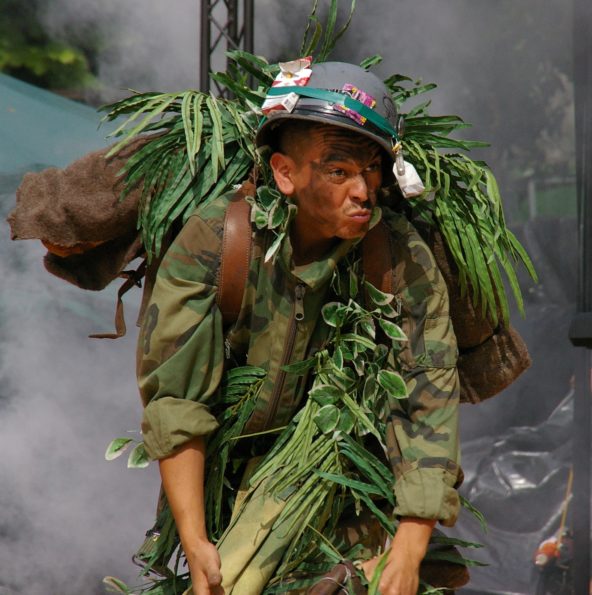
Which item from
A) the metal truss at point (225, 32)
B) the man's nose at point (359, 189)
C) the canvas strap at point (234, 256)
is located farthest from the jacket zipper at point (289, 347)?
the metal truss at point (225, 32)

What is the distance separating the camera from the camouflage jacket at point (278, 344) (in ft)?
7.07

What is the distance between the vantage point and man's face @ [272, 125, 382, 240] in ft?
7.10

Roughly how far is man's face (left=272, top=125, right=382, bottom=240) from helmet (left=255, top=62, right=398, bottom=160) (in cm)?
4

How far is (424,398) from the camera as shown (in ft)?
7.19

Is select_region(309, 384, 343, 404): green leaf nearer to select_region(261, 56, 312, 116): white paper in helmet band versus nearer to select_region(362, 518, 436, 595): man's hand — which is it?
select_region(362, 518, 436, 595): man's hand

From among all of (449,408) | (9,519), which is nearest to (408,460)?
(449,408)

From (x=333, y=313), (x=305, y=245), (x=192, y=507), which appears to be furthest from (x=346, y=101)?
(x=192, y=507)

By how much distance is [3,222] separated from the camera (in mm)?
3963

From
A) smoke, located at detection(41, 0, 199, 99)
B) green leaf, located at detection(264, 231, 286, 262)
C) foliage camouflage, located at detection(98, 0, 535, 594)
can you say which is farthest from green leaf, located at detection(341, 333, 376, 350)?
smoke, located at detection(41, 0, 199, 99)

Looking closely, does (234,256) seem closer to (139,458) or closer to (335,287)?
(335,287)

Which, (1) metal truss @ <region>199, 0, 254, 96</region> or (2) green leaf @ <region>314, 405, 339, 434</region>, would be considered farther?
(1) metal truss @ <region>199, 0, 254, 96</region>

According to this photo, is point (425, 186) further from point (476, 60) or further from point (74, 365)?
point (476, 60)

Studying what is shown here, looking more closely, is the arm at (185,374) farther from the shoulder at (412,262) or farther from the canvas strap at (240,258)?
the shoulder at (412,262)

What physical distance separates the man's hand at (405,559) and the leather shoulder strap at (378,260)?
0.45m
